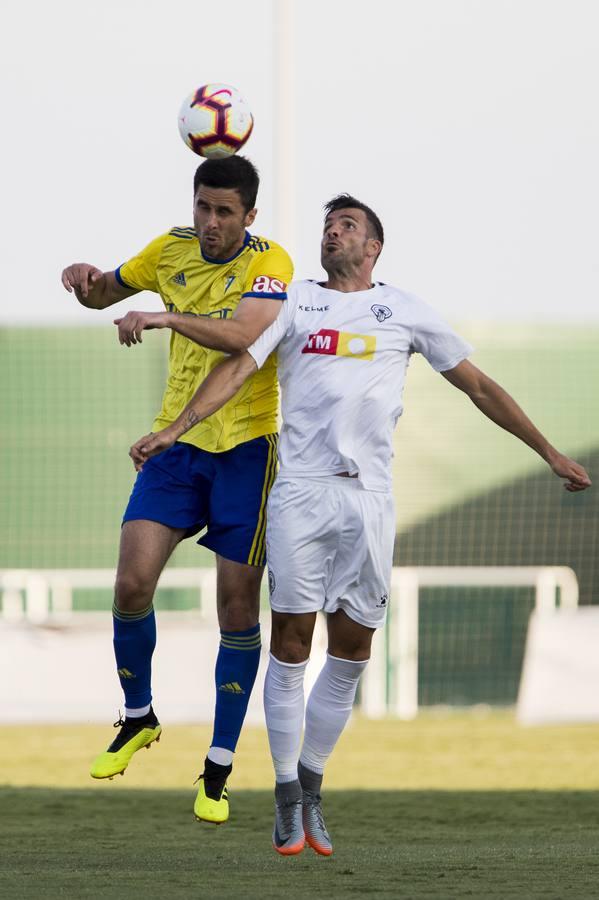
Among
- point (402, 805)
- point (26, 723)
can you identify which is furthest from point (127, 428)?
point (402, 805)

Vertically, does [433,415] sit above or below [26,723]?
above

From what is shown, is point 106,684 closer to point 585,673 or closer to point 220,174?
point 585,673

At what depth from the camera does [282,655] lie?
6.68m

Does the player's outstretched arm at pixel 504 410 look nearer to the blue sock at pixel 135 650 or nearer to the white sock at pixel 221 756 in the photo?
the blue sock at pixel 135 650

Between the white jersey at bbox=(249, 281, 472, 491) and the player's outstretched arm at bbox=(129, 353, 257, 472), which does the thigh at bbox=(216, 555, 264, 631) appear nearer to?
the white jersey at bbox=(249, 281, 472, 491)

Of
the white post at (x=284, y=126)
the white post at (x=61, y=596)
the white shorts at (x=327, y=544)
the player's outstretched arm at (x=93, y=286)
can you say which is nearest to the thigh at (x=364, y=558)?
the white shorts at (x=327, y=544)

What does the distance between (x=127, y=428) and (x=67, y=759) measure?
683 centimetres

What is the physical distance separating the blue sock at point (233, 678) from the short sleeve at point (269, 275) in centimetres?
152

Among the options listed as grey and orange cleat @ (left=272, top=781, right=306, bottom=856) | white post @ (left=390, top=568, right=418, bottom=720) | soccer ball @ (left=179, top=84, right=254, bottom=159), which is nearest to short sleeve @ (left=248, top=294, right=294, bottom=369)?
soccer ball @ (left=179, top=84, right=254, bottom=159)

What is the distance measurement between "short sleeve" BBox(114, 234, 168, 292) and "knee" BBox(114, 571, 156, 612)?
51.9 inches

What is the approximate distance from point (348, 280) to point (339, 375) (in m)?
0.47

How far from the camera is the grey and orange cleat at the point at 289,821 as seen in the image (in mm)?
6527

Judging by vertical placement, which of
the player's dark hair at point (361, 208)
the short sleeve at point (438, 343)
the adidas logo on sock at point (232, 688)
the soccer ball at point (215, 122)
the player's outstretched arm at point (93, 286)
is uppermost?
the soccer ball at point (215, 122)

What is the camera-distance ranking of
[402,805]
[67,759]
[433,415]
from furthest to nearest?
[433,415] < [67,759] < [402,805]
